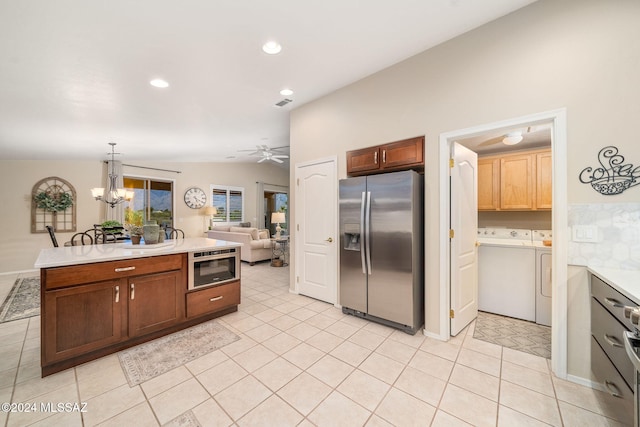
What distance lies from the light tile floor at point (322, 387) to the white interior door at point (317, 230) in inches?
39.4

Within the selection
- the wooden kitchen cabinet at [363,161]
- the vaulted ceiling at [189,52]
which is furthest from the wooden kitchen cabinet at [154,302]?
the wooden kitchen cabinet at [363,161]

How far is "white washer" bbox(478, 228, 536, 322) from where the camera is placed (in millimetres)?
2953

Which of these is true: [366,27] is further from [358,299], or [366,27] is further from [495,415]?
[495,415]

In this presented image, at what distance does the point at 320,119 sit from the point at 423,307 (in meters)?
2.82

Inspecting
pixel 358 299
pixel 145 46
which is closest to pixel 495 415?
pixel 358 299

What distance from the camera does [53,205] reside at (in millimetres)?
5730

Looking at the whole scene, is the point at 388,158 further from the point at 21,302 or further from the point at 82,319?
the point at 21,302

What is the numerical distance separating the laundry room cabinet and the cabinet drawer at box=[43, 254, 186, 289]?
13.9 feet

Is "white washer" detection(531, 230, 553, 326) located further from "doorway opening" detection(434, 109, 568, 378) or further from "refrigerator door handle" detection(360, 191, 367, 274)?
"refrigerator door handle" detection(360, 191, 367, 274)

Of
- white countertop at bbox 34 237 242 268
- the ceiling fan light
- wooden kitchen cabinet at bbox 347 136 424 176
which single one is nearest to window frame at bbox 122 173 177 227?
white countertop at bbox 34 237 242 268

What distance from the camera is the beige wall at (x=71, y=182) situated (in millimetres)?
5359

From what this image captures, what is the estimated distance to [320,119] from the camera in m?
3.66

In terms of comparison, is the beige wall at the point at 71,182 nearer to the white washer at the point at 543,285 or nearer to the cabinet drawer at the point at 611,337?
the white washer at the point at 543,285

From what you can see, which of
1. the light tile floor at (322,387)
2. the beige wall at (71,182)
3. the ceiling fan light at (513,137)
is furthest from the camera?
the beige wall at (71,182)
